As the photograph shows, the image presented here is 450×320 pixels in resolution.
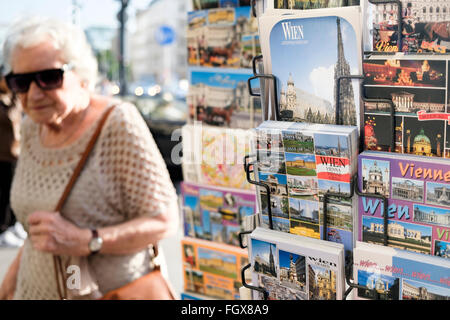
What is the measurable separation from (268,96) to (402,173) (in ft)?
1.08

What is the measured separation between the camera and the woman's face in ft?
5.47

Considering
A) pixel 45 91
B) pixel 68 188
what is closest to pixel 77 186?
pixel 68 188

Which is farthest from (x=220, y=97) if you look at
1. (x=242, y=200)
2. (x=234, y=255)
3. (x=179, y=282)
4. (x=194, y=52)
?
(x=179, y=282)

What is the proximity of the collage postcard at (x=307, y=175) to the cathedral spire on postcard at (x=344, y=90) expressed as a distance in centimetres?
3

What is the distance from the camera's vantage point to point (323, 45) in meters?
0.96

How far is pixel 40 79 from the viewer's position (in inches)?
65.7

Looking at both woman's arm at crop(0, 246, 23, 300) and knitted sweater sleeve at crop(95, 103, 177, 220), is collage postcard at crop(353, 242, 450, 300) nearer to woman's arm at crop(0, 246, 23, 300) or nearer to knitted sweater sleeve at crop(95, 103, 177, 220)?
knitted sweater sleeve at crop(95, 103, 177, 220)

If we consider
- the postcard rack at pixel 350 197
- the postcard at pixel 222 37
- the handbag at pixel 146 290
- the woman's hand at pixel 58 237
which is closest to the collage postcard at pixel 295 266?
the postcard rack at pixel 350 197

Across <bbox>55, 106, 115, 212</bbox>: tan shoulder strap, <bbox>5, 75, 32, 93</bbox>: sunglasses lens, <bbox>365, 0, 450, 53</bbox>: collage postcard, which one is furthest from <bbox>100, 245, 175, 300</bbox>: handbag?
<bbox>365, 0, 450, 53</bbox>: collage postcard

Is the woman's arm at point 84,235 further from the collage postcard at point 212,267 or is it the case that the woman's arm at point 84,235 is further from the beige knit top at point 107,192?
the collage postcard at point 212,267

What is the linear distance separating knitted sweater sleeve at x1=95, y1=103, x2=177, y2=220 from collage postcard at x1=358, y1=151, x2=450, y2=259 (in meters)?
0.85
